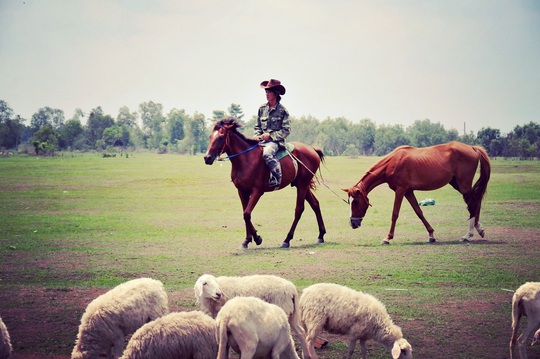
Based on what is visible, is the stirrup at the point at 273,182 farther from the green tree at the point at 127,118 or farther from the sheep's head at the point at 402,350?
the green tree at the point at 127,118

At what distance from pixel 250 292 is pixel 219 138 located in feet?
22.2

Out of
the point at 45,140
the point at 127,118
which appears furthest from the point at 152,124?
the point at 45,140

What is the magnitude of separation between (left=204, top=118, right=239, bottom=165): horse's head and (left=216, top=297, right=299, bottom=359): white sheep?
7.40 m

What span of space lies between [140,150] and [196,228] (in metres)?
51.6

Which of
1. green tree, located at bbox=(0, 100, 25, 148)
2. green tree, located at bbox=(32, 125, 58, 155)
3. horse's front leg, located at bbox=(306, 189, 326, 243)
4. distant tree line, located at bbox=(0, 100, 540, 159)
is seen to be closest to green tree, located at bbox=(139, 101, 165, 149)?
distant tree line, located at bbox=(0, 100, 540, 159)

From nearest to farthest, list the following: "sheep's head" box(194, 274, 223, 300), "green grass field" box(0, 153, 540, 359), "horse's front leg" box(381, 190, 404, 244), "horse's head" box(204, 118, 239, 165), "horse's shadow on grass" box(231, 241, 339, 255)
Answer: "sheep's head" box(194, 274, 223, 300) → "green grass field" box(0, 153, 540, 359) → "horse's shadow on grass" box(231, 241, 339, 255) → "horse's head" box(204, 118, 239, 165) → "horse's front leg" box(381, 190, 404, 244)

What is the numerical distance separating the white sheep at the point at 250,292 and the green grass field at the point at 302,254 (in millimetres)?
615

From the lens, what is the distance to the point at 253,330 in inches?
227

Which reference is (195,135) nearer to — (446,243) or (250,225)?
(250,225)

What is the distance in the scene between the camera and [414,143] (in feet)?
142

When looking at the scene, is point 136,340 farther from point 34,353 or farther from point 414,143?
point 414,143

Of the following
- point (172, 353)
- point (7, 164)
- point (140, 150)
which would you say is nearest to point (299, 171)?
point (172, 353)

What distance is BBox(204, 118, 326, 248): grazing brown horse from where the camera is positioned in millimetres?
13391

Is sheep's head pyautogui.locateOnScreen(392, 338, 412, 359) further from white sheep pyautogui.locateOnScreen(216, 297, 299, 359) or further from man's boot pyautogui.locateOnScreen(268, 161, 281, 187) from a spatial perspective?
man's boot pyautogui.locateOnScreen(268, 161, 281, 187)
